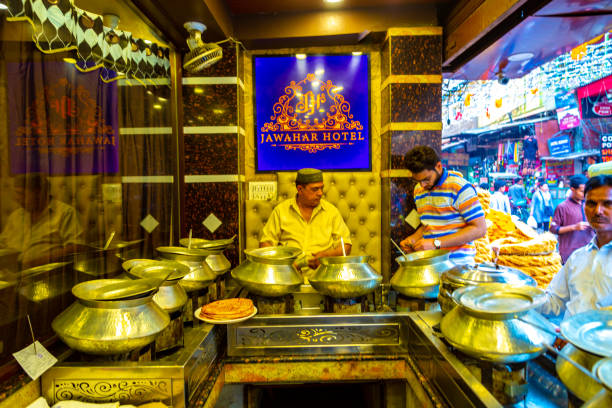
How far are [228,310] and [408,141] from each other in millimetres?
2503

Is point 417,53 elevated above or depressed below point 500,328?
above

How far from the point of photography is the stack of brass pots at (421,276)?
6.10 feet

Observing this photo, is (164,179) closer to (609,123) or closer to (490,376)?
(490,376)

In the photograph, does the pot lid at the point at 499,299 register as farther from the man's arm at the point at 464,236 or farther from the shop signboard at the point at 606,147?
the shop signboard at the point at 606,147

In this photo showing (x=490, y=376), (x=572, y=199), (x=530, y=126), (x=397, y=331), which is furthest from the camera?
(x=530, y=126)

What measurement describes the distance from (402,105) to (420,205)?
3.35ft

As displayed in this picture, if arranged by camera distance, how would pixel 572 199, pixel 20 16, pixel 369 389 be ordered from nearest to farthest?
pixel 20 16
pixel 369 389
pixel 572 199

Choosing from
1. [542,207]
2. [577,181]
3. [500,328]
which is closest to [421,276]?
[500,328]

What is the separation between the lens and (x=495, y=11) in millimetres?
2840

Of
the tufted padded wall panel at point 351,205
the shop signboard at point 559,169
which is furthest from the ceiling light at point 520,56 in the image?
the shop signboard at point 559,169

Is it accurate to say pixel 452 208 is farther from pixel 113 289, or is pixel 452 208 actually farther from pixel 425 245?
pixel 113 289

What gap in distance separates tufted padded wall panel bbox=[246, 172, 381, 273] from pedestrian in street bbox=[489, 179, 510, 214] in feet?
9.33

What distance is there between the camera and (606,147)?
5.31m

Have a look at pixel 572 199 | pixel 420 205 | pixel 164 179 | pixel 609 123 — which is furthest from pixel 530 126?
pixel 164 179
